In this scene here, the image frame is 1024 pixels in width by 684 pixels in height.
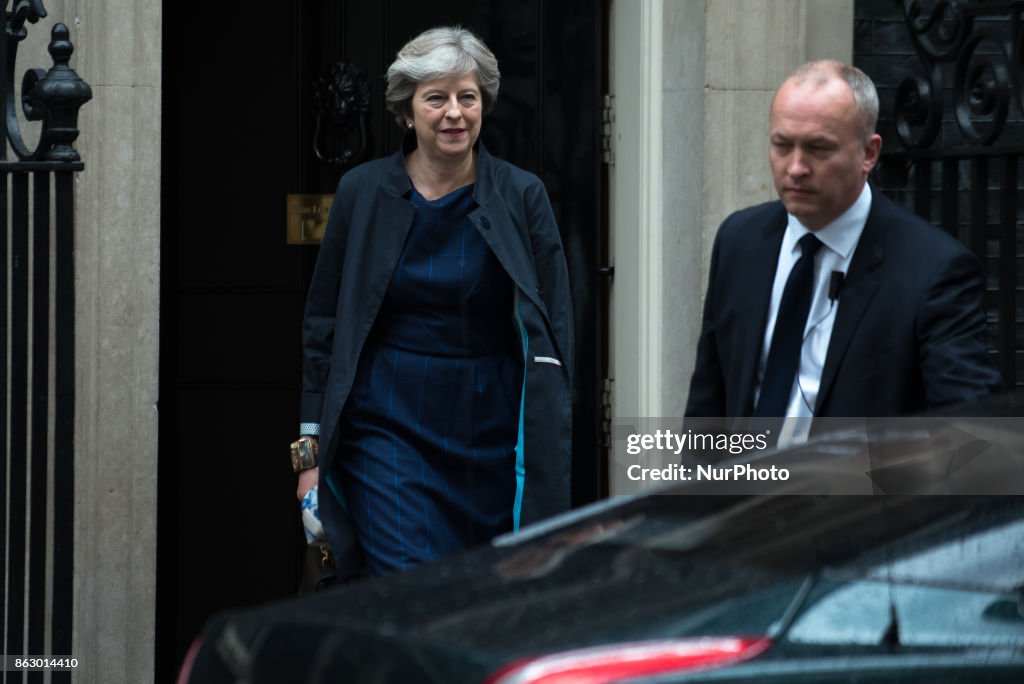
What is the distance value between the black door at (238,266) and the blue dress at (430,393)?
261 cm

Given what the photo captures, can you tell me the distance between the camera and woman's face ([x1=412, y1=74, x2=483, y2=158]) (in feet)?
14.8

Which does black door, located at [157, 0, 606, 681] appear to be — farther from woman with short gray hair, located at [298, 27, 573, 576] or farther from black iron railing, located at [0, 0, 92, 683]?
black iron railing, located at [0, 0, 92, 683]

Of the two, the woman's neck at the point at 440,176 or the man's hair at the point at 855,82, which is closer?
the man's hair at the point at 855,82

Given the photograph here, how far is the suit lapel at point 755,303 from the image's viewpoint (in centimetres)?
347

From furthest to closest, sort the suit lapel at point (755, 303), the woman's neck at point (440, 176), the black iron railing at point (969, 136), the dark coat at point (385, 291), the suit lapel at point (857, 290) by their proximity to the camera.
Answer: the black iron railing at point (969, 136), the woman's neck at point (440, 176), the dark coat at point (385, 291), the suit lapel at point (755, 303), the suit lapel at point (857, 290)

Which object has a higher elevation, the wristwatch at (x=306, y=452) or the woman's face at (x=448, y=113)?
the woman's face at (x=448, y=113)

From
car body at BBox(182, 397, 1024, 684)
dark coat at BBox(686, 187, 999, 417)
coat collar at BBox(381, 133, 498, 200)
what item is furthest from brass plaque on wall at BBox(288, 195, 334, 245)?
car body at BBox(182, 397, 1024, 684)

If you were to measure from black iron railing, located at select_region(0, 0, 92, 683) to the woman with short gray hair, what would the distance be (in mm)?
654

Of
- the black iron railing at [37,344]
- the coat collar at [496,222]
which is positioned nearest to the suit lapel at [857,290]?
the coat collar at [496,222]

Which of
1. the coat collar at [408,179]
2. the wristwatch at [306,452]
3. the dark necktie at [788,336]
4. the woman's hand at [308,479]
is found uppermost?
the coat collar at [408,179]

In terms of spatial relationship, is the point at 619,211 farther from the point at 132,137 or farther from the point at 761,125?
the point at 132,137

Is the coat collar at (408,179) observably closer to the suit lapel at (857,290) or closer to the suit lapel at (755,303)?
the suit lapel at (755,303)

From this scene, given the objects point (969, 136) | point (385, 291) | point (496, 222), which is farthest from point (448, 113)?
point (969, 136)

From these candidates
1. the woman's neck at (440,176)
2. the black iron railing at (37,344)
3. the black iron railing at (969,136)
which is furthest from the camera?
the black iron railing at (969,136)
